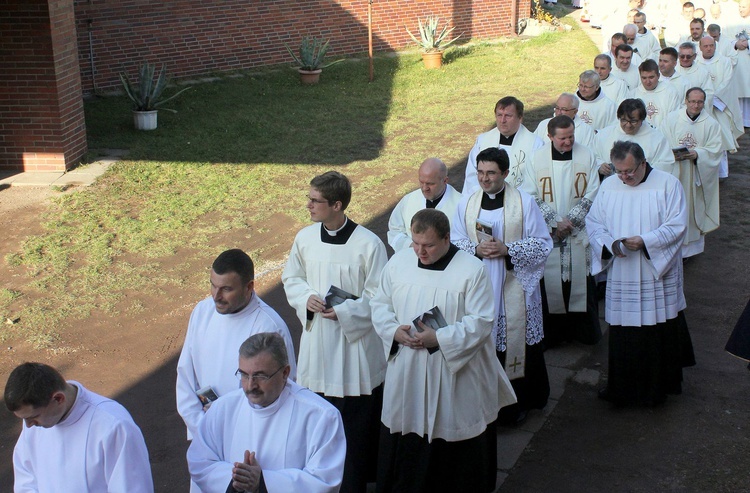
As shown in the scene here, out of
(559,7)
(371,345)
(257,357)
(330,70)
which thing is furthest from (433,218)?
(559,7)

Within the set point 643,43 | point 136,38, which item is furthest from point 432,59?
point 136,38

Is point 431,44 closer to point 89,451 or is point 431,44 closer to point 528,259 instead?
point 528,259

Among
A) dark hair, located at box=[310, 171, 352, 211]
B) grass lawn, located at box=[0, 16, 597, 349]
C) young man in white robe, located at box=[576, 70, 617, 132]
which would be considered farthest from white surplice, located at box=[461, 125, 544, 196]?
grass lawn, located at box=[0, 16, 597, 349]

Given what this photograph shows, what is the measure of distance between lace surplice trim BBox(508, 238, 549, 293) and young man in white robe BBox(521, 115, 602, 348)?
1.05 meters

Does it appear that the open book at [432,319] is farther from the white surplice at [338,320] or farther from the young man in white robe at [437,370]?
the white surplice at [338,320]

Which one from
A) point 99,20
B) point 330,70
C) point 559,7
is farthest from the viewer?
point 559,7

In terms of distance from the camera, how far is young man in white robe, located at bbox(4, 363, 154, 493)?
3912 millimetres

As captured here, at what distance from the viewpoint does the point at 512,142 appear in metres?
7.82

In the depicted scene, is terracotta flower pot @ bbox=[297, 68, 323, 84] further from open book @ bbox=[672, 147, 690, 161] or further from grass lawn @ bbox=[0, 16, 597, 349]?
open book @ bbox=[672, 147, 690, 161]

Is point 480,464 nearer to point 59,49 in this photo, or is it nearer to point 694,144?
point 694,144

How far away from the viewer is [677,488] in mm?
5766

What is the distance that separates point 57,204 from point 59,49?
226 centimetres

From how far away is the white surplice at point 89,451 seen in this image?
155 inches

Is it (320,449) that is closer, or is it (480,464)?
(320,449)
